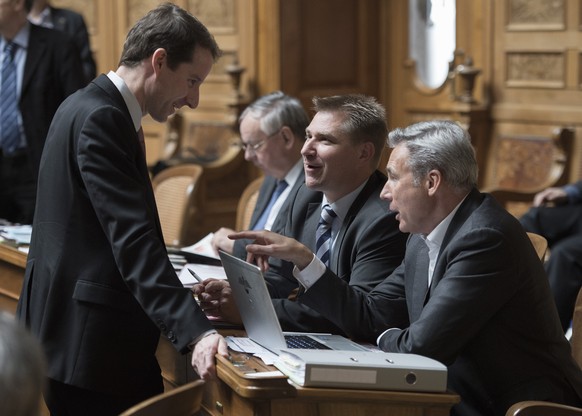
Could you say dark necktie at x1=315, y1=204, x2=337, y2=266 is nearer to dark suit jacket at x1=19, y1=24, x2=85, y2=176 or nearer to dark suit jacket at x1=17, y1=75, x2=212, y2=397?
dark suit jacket at x1=17, y1=75, x2=212, y2=397

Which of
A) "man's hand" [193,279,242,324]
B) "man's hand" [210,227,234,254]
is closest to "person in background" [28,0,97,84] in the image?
"man's hand" [210,227,234,254]

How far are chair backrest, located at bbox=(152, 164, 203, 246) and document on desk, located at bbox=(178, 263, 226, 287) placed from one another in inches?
59.7

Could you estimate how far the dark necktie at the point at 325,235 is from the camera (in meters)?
3.28

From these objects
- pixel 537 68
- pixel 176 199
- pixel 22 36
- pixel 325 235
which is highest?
pixel 22 36

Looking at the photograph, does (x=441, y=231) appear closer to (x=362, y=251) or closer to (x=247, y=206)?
(x=362, y=251)

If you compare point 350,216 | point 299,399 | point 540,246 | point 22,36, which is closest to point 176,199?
point 22,36

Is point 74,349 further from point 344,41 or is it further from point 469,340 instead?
point 344,41

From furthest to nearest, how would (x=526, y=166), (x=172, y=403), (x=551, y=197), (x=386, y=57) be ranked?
(x=386, y=57) → (x=526, y=166) → (x=551, y=197) → (x=172, y=403)

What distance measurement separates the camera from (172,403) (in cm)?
200

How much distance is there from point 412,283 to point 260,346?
467 mm

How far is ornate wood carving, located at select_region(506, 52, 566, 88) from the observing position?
258 inches

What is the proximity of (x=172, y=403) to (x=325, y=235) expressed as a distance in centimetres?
138

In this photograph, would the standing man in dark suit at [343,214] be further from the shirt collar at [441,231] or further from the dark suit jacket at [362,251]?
the shirt collar at [441,231]

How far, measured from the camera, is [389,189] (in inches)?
111
